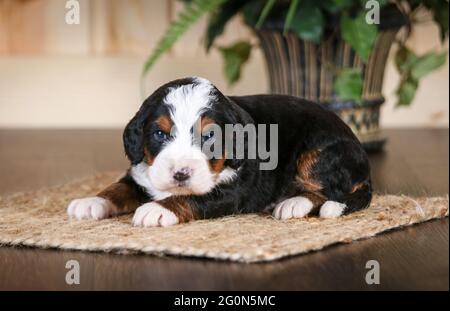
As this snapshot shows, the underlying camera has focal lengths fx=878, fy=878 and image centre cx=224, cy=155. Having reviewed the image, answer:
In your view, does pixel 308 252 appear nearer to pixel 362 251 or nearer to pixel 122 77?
pixel 362 251

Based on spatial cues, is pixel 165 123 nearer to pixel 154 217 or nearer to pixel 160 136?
pixel 160 136

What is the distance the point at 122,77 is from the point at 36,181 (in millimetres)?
1372

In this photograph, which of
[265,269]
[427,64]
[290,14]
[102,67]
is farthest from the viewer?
[102,67]

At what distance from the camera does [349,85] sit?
3.14 metres

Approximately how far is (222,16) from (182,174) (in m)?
1.54

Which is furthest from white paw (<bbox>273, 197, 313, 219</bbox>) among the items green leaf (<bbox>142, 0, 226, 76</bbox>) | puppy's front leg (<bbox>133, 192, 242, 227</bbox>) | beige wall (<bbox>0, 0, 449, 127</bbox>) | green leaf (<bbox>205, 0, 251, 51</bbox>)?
beige wall (<bbox>0, 0, 449, 127</bbox>)

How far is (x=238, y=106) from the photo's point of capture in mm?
2148

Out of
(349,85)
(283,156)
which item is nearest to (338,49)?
(349,85)

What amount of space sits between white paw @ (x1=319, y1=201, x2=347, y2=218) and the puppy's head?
0.25 metres

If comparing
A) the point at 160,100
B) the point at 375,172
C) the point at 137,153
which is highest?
the point at 160,100

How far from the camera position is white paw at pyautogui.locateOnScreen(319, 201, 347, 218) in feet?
7.04

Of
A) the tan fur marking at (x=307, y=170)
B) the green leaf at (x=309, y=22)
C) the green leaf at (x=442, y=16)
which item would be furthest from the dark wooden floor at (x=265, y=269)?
the green leaf at (x=442, y=16)

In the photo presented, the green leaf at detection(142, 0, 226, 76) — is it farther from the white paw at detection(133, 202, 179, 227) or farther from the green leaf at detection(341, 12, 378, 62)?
the white paw at detection(133, 202, 179, 227)

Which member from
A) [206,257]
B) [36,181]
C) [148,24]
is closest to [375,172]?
[36,181]
